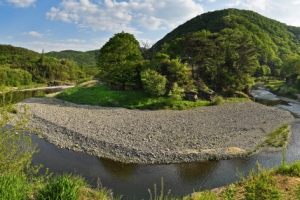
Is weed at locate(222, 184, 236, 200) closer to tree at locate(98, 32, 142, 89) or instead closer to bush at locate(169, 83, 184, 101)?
bush at locate(169, 83, 184, 101)

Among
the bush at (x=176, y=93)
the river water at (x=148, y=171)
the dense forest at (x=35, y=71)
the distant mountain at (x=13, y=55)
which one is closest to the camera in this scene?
the river water at (x=148, y=171)

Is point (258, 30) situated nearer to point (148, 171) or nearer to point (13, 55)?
point (148, 171)

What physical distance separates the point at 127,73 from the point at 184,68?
31.1 ft

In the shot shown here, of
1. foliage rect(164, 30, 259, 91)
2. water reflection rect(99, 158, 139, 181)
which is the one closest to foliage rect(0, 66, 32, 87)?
foliage rect(164, 30, 259, 91)

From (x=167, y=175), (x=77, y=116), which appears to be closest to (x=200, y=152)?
(x=167, y=175)

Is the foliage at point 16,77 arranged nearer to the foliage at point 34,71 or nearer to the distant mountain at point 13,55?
the foliage at point 34,71

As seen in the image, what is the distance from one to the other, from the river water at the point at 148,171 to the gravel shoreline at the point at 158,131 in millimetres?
778

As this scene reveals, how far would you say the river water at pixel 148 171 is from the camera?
41.3 feet

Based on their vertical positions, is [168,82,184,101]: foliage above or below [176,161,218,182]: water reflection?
above

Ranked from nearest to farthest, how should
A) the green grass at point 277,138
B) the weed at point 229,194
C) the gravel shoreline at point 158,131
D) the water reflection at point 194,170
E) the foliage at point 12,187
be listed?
1. the foliage at point 12,187
2. the weed at point 229,194
3. the water reflection at point 194,170
4. the gravel shoreline at point 158,131
5. the green grass at point 277,138

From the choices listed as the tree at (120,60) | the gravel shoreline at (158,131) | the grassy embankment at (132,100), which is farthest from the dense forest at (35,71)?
the gravel shoreline at (158,131)

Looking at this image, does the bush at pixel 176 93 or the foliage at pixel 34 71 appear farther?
the foliage at pixel 34 71

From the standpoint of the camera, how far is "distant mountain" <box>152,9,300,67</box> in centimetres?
8906

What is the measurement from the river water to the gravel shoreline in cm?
78
